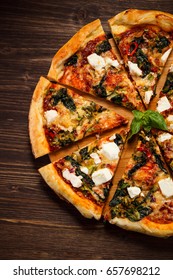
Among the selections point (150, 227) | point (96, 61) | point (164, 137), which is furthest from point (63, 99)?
point (150, 227)

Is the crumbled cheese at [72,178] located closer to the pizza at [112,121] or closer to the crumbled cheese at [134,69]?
the pizza at [112,121]

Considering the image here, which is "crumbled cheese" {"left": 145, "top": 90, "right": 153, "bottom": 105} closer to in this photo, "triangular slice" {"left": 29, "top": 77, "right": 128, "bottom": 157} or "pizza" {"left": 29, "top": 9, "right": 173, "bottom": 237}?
"pizza" {"left": 29, "top": 9, "right": 173, "bottom": 237}

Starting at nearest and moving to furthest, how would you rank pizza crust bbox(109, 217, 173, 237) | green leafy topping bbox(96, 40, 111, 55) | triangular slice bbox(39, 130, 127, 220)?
1. pizza crust bbox(109, 217, 173, 237)
2. triangular slice bbox(39, 130, 127, 220)
3. green leafy topping bbox(96, 40, 111, 55)

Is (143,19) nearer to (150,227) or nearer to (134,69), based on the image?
(134,69)

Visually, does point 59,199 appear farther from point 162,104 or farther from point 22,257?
point 162,104

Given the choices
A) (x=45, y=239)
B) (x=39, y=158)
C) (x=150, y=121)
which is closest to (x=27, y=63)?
(x=39, y=158)

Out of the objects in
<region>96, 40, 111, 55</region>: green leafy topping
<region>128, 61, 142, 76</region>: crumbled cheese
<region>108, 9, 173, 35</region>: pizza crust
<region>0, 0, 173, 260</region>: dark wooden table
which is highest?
<region>108, 9, 173, 35</region>: pizza crust

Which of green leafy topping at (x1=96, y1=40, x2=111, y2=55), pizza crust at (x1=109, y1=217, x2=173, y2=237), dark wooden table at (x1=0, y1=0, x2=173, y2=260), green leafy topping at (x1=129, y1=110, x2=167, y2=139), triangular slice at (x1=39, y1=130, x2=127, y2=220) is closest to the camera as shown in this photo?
pizza crust at (x1=109, y1=217, x2=173, y2=237)

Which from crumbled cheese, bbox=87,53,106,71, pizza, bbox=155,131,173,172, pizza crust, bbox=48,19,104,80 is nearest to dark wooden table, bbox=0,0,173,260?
pizza crust, bbox=48,19,104,80
